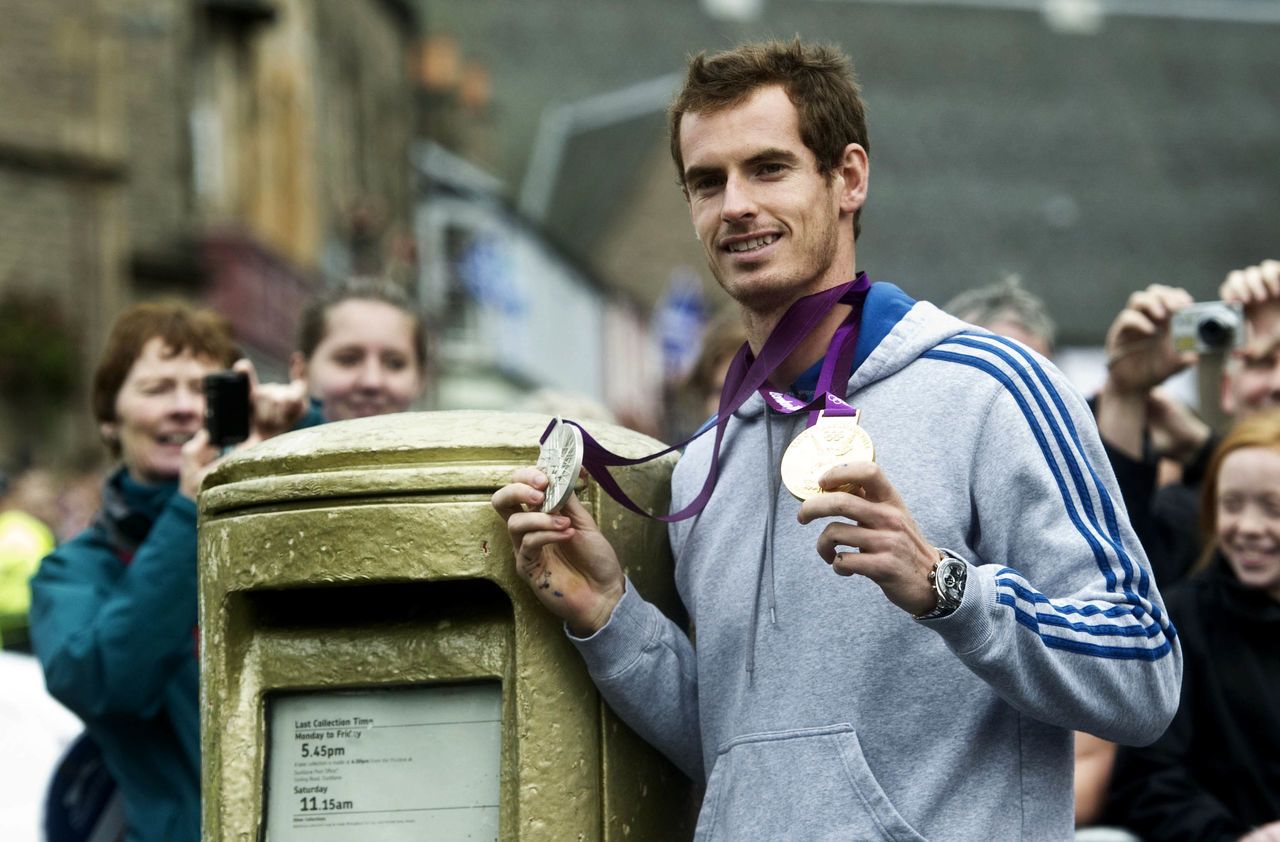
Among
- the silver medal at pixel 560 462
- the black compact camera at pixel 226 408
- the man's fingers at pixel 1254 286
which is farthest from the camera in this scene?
the man's fingers at pixel 1254 286

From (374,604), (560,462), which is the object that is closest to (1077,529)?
(560,462)

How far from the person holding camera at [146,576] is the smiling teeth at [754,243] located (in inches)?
41.9

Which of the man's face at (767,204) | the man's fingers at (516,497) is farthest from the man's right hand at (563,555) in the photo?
the man's face at (767,204)

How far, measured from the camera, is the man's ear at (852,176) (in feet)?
9.27

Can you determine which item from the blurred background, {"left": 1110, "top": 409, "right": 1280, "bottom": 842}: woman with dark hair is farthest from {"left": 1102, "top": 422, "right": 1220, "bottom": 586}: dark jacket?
the blurred background

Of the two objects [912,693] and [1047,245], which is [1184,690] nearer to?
[912,693]

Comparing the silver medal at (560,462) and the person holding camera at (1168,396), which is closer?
the silver medal at (560,462)

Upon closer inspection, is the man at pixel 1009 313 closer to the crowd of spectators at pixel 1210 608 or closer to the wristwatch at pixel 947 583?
the crowd of spectators at pixel 1210 608

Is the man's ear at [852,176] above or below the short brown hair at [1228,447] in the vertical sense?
above

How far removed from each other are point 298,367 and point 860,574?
2418 mm

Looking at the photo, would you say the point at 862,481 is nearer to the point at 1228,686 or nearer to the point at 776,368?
the point at 776,368

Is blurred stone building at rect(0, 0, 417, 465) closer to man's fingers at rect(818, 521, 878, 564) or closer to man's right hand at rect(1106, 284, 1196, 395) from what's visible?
man's right hand at rect(1106, 284, 1196, 395)

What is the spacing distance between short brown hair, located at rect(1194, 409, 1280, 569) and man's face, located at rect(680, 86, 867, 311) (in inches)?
65.5

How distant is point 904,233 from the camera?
43.4 m
